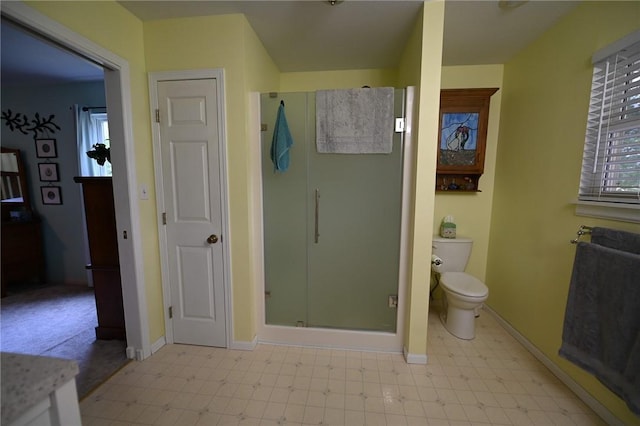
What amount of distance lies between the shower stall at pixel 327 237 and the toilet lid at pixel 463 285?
0.53m

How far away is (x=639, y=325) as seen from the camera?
1.09 meters

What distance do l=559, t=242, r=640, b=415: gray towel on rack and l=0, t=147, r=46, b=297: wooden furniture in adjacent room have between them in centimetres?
530

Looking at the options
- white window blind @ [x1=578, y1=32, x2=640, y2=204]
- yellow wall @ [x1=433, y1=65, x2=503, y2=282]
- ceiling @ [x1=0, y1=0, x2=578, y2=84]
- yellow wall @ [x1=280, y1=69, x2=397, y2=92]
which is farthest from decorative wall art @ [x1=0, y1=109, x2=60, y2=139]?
white window blind @ [x1=578, y1=32, x2=640, y2=204]

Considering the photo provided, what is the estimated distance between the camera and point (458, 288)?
2000 mm

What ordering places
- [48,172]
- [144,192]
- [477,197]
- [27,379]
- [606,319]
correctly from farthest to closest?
[48,172], [477,197], [144,192], [606,319], [27,379]

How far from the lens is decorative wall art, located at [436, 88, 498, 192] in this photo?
7.32ft

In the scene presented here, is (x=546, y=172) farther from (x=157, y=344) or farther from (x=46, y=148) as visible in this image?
(x=46, y=148)

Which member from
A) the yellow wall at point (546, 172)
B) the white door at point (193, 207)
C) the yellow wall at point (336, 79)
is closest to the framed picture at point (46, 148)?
the white door at point (193, 207)

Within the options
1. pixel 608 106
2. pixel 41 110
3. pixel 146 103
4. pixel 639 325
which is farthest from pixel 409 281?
pixel 41 110

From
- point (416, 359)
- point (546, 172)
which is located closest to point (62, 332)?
point (416, 359)

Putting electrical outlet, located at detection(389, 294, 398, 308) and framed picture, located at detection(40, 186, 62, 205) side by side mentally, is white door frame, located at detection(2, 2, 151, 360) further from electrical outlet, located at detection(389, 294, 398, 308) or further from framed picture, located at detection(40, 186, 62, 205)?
framed picture, located at detection(40, 186, 62, 205)

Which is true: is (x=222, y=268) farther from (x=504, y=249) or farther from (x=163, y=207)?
(x=504, y=249)

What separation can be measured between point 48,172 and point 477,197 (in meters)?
5.04

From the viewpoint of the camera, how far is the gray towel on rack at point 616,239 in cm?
118
